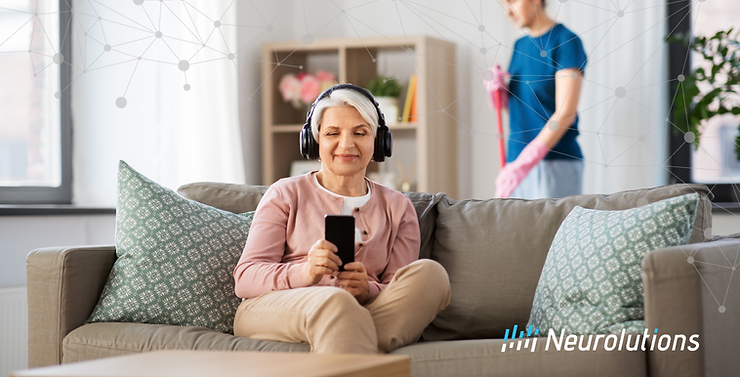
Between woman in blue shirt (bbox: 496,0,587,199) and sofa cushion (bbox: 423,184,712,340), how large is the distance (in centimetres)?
90

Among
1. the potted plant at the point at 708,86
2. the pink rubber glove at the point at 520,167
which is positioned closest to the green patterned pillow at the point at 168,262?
the pink rubber glove at the point at 520,167

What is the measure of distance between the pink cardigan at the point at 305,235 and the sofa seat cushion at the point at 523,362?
24 cm

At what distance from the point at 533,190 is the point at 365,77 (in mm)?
1058

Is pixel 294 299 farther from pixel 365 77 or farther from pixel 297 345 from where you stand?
pixel 365 77

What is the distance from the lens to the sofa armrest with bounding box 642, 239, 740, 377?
1322 mm

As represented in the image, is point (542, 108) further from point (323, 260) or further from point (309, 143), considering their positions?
point (323, 260)

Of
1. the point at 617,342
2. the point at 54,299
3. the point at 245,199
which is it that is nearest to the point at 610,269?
the point at 617,342

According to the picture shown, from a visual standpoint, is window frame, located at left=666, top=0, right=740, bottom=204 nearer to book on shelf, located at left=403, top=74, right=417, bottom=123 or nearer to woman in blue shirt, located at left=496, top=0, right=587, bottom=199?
woman in blue shirt, located at left=496, top=0, right=587, bottom=199

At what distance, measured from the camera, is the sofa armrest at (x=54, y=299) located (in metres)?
1.60

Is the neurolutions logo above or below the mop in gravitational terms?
below

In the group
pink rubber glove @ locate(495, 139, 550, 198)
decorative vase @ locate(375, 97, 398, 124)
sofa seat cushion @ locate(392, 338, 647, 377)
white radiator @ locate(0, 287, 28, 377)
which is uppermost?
decorative vase @ locate(375, 97, 398, 124)

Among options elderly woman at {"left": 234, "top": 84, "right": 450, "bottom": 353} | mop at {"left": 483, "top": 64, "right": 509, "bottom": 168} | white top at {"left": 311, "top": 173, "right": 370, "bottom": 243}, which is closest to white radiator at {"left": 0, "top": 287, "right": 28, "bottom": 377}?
elderly woman at {"left": 234, "top": 84, "right": 450, "bottom": 353}

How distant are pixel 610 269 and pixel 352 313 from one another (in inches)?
22.8

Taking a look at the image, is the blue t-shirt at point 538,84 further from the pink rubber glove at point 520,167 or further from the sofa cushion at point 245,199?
the sofa cushion at point 245,199
